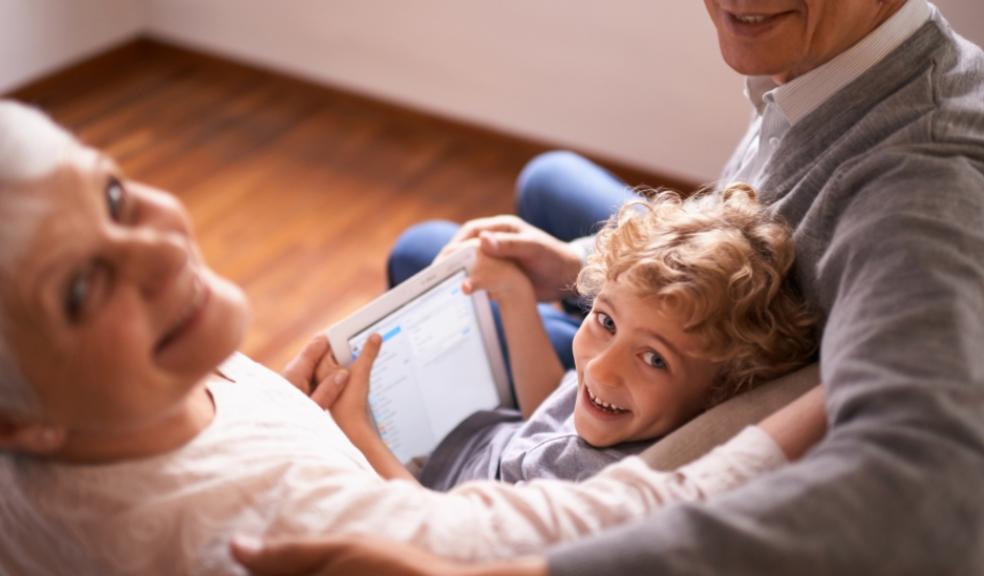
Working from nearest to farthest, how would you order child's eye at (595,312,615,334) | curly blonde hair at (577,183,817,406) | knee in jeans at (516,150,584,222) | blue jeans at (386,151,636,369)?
curly blonde hair at (577,183,817,406)
child's eye at (595,312,615,334)
blue jeans at (386,151,636,369)
knee in jeans at (516,150,584,222)

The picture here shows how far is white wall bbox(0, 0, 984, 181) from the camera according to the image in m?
2.41

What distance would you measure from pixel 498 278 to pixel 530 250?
0.07 m

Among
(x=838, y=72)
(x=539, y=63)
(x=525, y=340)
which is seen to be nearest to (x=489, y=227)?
(x=525, y=340)

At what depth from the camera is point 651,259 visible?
1.08 m

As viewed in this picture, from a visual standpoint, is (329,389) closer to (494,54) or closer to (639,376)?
Answer: (639,376)

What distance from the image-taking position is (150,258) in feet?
2.50

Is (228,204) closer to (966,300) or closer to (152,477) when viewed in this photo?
(152,477)

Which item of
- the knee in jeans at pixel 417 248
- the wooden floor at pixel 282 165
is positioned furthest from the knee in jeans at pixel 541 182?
the wooden floor at pixel 282 165

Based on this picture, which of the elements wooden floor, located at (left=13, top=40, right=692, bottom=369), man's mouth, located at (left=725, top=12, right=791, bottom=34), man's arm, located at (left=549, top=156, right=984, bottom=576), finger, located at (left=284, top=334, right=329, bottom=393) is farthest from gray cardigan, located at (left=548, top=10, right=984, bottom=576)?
wooden floor, located at (left=13, top=40, right=692, bottom=369)

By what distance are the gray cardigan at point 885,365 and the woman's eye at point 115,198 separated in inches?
18.2

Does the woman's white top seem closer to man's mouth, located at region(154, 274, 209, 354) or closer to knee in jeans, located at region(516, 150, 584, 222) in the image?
man's mouth, located at region(154, 274, 209, 354)

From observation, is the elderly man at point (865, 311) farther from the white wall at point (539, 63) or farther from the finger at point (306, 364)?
the white wall at point (539, 63)

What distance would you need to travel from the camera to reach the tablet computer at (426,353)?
4.08ft

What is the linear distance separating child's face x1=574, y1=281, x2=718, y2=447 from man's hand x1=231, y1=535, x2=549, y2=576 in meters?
0.36
